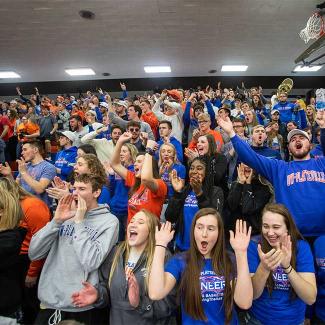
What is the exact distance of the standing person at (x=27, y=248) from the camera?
2.31 meters

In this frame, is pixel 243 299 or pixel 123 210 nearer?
pixel 243 299

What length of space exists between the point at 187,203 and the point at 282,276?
1.00m

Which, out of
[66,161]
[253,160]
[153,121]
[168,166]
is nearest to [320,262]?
[253,160]

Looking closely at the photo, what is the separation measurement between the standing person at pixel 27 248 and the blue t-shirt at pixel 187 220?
112 cm

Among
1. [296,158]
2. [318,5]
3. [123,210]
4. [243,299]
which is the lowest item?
[243,299]

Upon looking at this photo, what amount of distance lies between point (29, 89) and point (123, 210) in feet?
37.4

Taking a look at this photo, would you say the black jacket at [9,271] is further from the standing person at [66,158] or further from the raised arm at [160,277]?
the standing person at [66,158]

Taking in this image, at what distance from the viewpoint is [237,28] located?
313 inches

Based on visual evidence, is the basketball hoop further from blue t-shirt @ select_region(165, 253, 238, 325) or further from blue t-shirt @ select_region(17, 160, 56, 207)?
blue t-shirt @ select_region(165, 253, 238, 325)

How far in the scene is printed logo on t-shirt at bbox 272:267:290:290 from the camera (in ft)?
6.22

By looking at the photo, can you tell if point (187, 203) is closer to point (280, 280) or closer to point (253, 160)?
point (253, 160)

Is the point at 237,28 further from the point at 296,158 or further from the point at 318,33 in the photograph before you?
the point at 296,158

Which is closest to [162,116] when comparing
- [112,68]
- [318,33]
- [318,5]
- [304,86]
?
[318,33]

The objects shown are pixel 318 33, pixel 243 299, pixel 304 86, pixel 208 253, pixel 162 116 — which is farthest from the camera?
pixel 304 86
